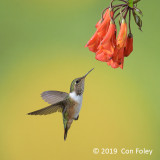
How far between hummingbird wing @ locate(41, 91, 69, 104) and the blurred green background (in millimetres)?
1370

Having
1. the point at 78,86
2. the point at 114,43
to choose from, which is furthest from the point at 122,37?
the point at 78,86

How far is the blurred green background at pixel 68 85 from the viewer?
4035mm

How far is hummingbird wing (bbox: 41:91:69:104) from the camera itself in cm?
258

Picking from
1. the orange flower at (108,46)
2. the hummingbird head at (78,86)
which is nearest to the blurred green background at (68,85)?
the hummingbird head at (78,86)

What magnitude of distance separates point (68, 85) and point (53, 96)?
160 cm

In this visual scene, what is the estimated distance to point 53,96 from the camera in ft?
8.54

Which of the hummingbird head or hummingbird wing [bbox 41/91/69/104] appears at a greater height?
the hummingbird head

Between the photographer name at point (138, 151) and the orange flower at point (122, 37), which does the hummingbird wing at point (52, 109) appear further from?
the photographer name at point (138, 151)

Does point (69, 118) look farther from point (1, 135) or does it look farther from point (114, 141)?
point (1, 135)

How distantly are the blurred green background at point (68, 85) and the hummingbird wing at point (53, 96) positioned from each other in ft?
4.49

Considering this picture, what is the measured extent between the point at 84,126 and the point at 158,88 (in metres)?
0.86

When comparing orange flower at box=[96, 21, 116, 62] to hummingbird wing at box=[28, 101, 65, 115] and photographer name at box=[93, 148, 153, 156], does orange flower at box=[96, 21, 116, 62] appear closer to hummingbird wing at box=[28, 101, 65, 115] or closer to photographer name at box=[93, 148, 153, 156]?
hummingbird wing at box=[28, 101, 65, 115]

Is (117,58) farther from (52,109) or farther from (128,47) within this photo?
(52,109)

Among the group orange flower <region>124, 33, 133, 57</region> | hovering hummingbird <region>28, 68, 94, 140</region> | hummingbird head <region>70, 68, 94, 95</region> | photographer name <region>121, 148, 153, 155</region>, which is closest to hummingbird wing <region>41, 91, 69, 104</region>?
hovering hummingbird <region>28, 68, 94, 140</region>
